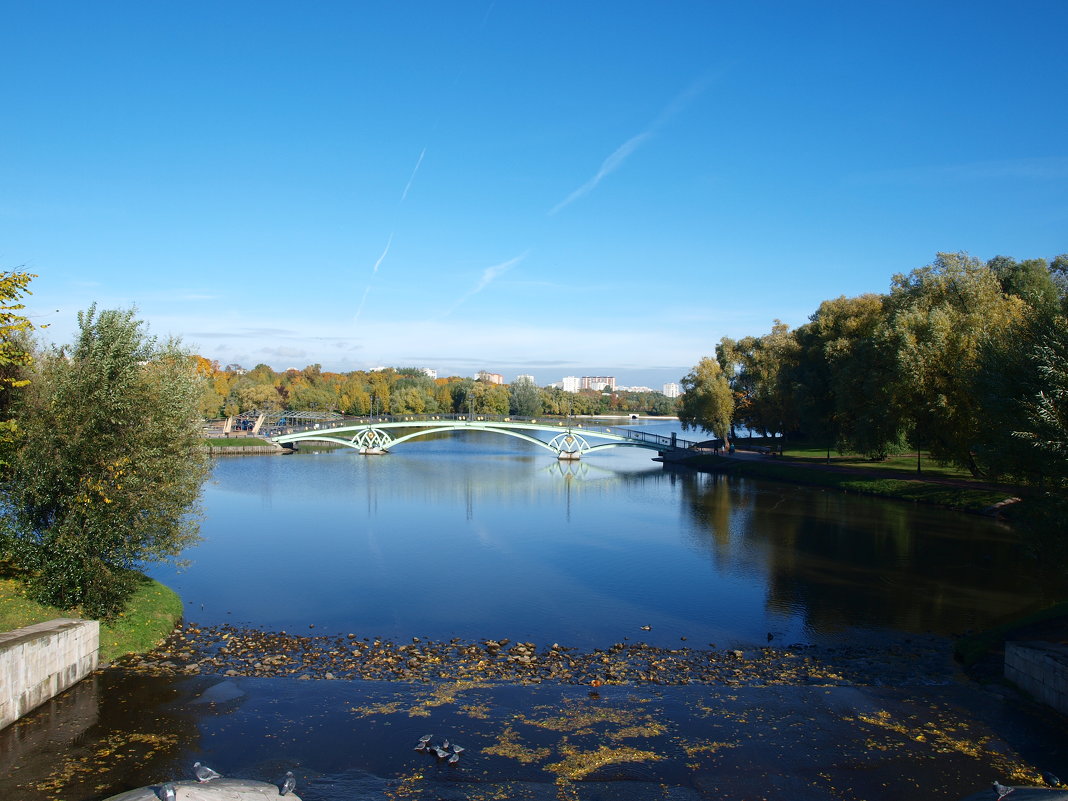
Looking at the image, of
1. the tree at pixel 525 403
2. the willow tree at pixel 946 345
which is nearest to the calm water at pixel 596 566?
the willow tree at pixel 946 345

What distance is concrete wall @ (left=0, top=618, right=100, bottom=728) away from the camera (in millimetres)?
10578

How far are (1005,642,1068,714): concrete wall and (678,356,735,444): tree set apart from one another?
45213mm

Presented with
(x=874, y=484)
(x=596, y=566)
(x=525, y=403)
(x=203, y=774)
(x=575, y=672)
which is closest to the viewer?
(x=203, y=774)

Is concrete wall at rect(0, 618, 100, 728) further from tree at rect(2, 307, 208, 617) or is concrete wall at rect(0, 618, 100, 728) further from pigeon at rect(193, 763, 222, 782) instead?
pigeon at rect(193, 763, 222, 782)

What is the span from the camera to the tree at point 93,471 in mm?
13820

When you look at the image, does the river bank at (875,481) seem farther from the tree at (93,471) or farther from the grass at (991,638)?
the tree at (93,471)

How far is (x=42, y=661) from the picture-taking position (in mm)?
11367

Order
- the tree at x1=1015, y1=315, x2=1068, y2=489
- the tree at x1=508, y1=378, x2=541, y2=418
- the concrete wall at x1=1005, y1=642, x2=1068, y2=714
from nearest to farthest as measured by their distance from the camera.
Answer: the concrete wall at x1=1005, y1=642, x2=1068, y2=714 → the tree at x1=1015, y1=315, x2=1068, y2=489 → the tree at x1=508, y1=378, x2=541, y2=418

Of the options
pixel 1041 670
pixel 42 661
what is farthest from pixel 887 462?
pixel 42 661

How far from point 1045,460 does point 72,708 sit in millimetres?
18075

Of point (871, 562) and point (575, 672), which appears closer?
point (575, 672)

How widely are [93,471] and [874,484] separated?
36.7 m

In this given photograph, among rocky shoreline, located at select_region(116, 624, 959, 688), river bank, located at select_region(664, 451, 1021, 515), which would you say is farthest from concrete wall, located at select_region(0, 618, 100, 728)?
river bank, located at select_region(664, 451, 1021, 515)

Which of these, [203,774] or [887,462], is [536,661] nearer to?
[203,774]
